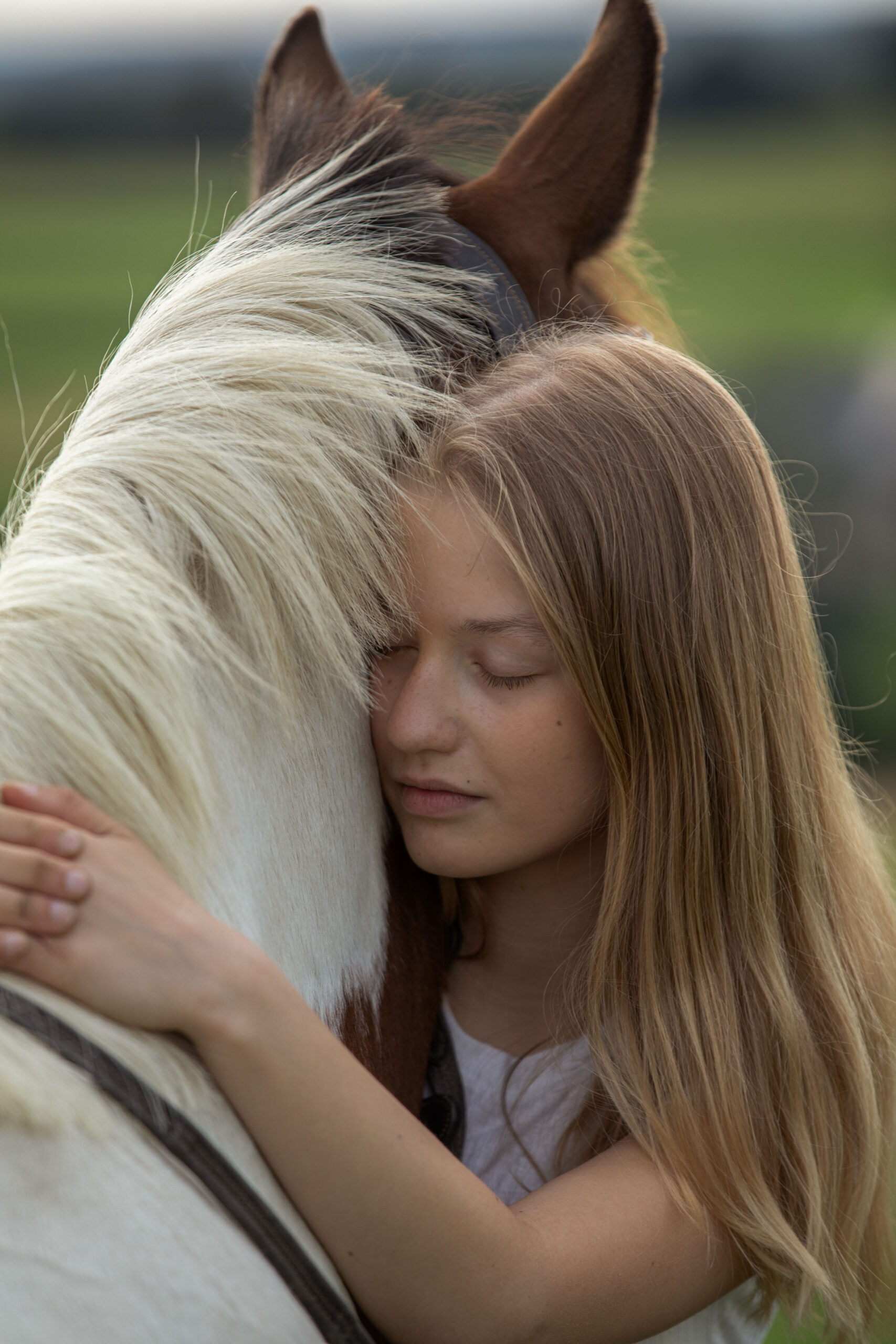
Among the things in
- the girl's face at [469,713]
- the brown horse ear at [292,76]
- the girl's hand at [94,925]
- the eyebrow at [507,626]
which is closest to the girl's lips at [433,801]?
the girl's face at [469,713]

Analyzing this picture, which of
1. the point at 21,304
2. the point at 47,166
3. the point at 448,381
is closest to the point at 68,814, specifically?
the point at 448,381

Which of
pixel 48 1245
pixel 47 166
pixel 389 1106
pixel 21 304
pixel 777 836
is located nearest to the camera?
pixel 48 1245

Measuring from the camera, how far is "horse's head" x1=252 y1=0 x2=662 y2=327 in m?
0.76

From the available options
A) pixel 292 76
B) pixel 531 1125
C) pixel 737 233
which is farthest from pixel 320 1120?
pixel 737 233

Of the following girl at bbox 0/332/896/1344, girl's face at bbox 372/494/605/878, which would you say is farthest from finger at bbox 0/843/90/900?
girl's face at bbox 372/494/605/878

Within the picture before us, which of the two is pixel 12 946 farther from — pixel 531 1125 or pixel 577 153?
pixel 577 153

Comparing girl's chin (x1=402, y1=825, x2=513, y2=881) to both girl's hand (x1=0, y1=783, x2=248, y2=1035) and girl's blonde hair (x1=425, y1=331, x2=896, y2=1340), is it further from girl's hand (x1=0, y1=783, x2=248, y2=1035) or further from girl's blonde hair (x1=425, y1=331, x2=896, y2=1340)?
girl's hand (x1=0, y1=783, x2=248, y2=1035)

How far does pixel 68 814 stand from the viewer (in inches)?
20.4

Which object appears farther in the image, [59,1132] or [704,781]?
[704,781]

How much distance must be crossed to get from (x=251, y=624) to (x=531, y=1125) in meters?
0.50

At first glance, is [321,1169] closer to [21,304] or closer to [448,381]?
[448,381]

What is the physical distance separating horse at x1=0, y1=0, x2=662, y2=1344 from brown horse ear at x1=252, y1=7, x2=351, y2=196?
0.06 metres

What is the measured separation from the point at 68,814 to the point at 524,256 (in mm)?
525

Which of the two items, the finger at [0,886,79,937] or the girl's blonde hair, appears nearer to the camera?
the finger at [0,886,79,937]
